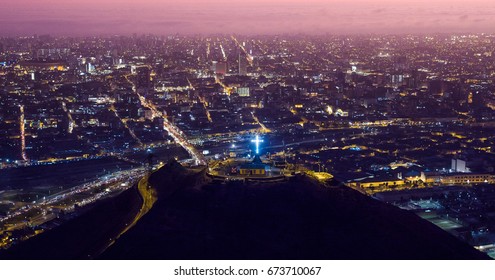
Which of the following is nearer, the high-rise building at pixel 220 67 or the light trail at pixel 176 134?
the light trail at pixel 176 134

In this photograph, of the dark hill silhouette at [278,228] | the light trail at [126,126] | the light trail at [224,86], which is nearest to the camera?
the dark hill silhouette at [278,228]

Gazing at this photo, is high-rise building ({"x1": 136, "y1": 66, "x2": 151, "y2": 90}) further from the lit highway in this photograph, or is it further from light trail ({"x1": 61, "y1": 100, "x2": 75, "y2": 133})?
the lit highway

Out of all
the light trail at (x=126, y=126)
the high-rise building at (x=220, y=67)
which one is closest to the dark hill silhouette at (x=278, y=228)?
the light trail at (x=126, y=126)

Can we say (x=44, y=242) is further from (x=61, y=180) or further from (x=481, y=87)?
(x=481, y=87)

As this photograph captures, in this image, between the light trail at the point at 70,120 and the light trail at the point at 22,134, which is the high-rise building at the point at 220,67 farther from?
the light trail at the point at 22,134

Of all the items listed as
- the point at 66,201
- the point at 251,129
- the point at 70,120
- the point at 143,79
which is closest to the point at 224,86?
the point at 143,79

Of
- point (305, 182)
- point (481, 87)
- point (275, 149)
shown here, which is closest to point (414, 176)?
point (275, 149)
